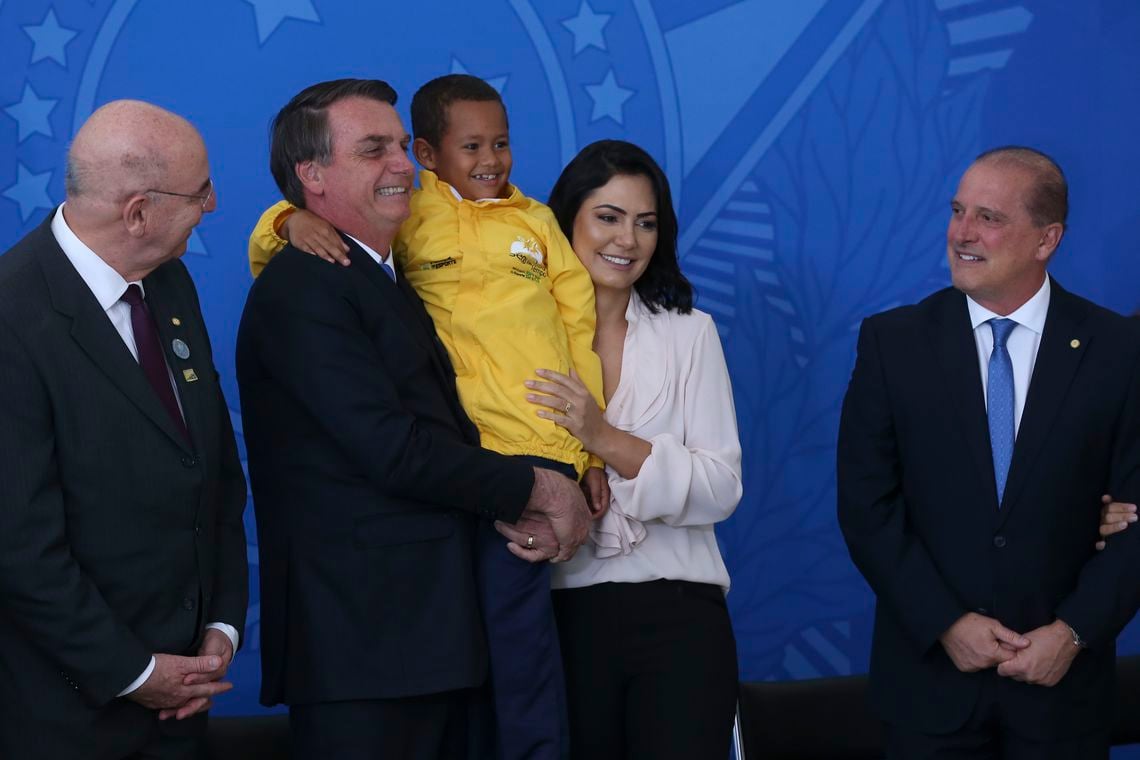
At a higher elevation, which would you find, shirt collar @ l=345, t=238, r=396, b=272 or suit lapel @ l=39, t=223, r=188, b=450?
shirt collar @ l=345, t=238, r=396, b=272

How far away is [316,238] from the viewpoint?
2686mm

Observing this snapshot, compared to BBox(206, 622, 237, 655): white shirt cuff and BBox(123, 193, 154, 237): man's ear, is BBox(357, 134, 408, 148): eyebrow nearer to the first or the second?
BBox(123, 193, 154, 237): man's ear

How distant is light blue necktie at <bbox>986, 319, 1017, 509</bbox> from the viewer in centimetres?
285

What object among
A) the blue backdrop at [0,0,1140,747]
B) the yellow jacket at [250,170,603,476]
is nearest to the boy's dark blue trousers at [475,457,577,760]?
the yellow jacket at [250,170,603,476]

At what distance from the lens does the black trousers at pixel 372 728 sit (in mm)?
2580

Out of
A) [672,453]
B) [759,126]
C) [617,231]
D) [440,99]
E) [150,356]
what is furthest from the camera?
[759,126]

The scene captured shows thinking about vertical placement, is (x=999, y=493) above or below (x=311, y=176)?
below

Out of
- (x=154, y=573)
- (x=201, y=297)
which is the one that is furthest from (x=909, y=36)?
(x=154, y=573)

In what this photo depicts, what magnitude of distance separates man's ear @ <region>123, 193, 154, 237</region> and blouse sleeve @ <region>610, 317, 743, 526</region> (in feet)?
3.85

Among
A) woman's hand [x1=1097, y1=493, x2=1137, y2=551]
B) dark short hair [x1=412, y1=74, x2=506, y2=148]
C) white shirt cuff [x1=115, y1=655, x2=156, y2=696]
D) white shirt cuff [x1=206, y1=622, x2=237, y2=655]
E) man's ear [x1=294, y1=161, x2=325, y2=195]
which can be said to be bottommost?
white shirt cuff [x1=115, y1=655, x2=156, y2=696]

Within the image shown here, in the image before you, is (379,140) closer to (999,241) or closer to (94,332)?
(94,332)

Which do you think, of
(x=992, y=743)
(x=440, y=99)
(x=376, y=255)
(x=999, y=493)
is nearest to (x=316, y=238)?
(x=376, y=255)

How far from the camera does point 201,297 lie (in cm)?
389

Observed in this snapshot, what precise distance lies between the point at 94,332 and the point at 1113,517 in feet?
7.04
